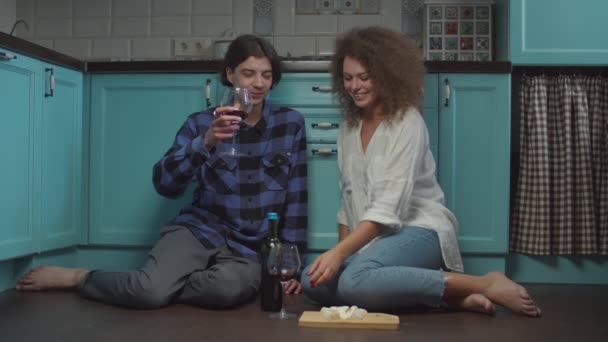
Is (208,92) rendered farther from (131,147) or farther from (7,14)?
(7,14)

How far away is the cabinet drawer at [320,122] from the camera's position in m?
2.93

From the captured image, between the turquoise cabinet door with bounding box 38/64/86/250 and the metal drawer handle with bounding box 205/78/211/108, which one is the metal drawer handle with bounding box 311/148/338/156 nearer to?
the metal drawer handle with bounding box 205/78/211/108

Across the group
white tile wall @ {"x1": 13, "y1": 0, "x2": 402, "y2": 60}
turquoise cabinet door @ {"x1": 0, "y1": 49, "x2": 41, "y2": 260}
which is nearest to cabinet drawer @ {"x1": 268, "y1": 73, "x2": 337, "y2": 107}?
white tile wall @ {"x1": 13, "y1": 0, "x2": 402, "y2": 60}

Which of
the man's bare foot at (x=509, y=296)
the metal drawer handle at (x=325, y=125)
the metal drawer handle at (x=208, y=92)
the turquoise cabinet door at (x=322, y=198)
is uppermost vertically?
the metal drawer handle at (x=208, y=92)

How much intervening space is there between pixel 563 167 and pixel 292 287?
50.2 inches

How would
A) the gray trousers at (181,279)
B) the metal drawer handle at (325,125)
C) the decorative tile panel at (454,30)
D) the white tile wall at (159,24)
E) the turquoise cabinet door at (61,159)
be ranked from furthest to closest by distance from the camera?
1. the white tile wall at (159,24)
2. the decorative tile panel at (454,30)
3. the metal drawer handle at (325,125)
4. the turquoise cabinet door at (61,159)
5. the gray trousers at (181,279)

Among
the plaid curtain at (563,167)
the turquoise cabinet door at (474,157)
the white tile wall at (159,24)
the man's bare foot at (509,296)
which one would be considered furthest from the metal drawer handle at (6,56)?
the plaid curtain at (563,167)

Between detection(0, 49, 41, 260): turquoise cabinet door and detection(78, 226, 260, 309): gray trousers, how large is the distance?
33cm

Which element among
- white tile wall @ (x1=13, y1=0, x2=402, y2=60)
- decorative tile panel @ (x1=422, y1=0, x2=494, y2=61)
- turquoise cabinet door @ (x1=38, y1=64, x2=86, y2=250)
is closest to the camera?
turquoise cabinet door @ (x1=38, y1=64, x2=86, y2=250)

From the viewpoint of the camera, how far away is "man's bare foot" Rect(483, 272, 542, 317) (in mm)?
2172

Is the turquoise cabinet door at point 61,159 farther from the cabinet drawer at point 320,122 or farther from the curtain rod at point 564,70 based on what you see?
the curtain rod at point 564,70

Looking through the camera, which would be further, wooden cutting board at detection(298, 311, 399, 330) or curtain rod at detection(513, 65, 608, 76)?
curtain rod at detection(513, 65, 608, 76)

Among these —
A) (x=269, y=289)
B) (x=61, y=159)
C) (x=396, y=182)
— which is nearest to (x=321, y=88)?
(x=396, y=182)

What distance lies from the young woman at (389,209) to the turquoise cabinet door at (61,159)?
3.62ft
